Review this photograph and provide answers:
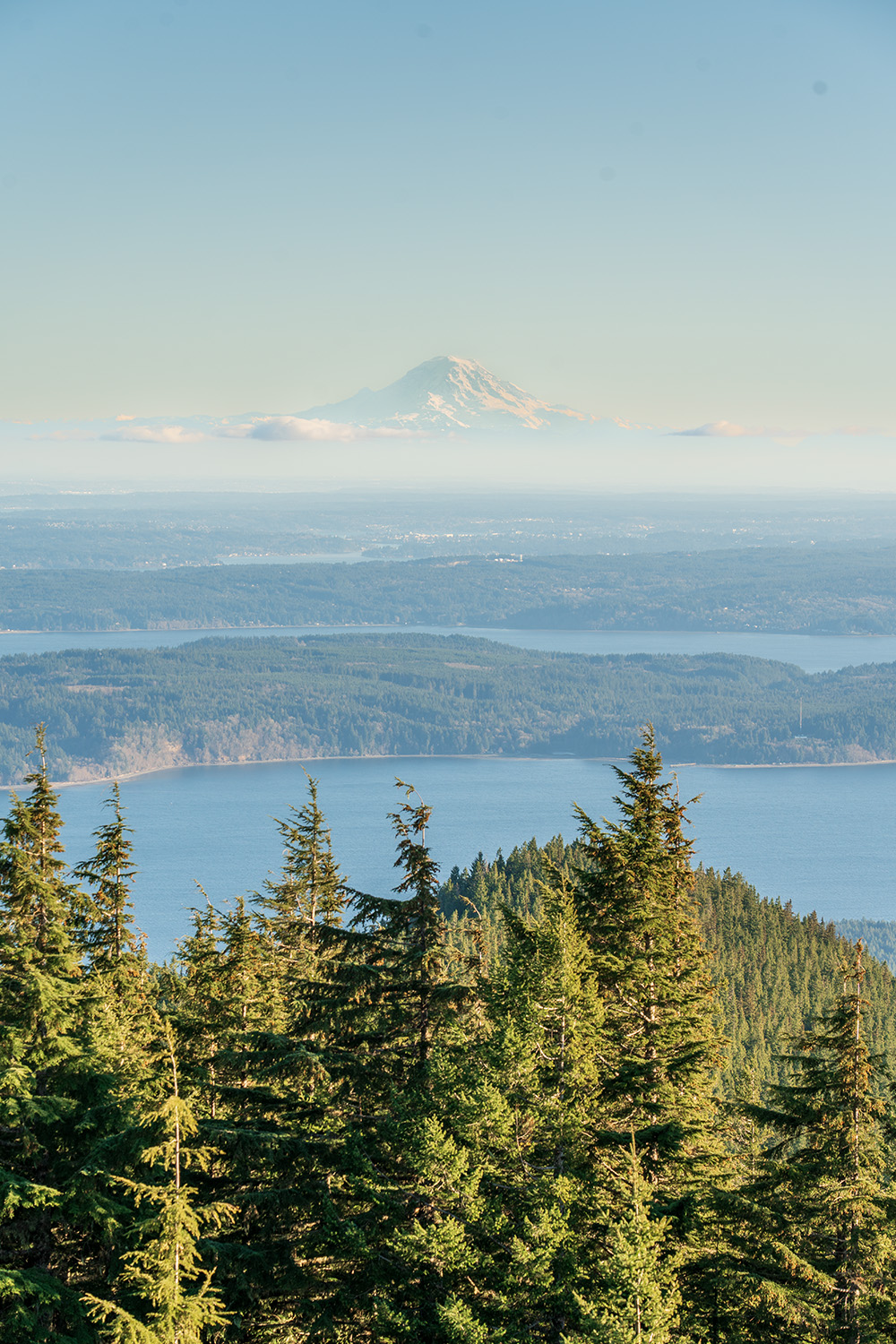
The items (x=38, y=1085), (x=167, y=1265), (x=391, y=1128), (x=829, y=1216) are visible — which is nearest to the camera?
(x=167, y=1265)

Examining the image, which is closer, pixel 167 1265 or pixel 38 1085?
pixel 167 1265

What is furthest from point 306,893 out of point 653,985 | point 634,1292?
point 634,1292

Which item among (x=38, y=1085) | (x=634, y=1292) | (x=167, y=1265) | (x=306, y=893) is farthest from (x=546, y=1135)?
(x=306, y=893)

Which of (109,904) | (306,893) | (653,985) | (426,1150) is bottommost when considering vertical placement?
(426,1150)

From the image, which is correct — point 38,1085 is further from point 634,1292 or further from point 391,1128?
point 634,1292

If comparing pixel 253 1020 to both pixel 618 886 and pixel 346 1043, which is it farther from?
pixel 618 886

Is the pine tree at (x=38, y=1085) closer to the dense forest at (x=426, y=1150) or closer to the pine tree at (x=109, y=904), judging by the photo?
the dense forest at (x=426, y=1150)

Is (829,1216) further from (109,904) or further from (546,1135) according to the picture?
(109,904)

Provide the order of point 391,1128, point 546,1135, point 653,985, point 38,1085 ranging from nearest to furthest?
point 546,1135
point 391,1128
point 38,1085
point 653,985

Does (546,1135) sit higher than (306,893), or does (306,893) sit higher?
(306,893)
